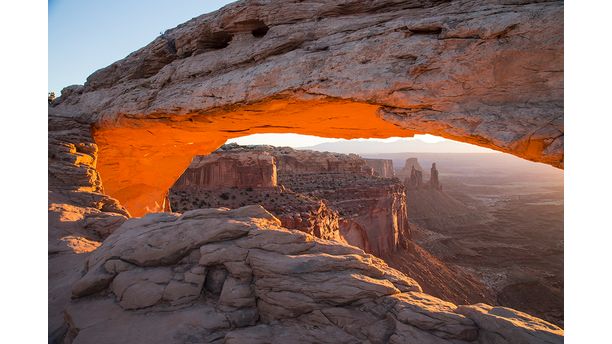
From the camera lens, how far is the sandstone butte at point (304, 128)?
413 centimetres

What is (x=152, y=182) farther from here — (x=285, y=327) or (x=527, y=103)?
(x=527, y=103)

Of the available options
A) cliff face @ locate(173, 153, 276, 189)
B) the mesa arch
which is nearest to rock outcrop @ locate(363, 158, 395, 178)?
cliff face @ locate(173, 153, 276, 189)

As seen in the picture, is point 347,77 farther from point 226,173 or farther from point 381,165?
point 381,165

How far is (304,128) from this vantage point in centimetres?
905

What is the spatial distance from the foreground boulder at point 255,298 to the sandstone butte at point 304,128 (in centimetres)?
2

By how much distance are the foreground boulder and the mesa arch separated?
2.68 m

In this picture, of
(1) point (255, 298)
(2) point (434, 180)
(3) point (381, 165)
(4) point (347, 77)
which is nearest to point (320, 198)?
(4) point (347, 77)

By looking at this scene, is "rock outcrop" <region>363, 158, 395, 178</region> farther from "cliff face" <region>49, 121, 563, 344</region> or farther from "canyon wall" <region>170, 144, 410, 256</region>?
"cliff face" <region>49, 121, 563, 344</region>

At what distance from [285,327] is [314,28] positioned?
5.79 metres

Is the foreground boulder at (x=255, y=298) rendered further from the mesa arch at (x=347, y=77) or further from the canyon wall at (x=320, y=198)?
the canyon wall at (x=320, y=198)

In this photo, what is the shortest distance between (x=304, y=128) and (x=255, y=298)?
5.45 metres

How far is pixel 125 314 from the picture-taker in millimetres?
4445

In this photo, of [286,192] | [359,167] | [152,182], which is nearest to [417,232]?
[359,167]

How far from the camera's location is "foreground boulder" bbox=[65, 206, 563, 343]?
3.88 meters
